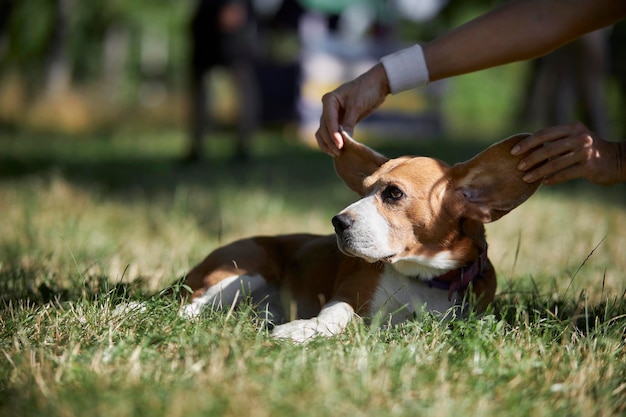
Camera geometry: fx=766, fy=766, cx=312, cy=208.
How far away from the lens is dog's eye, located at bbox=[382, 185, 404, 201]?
9.25ft

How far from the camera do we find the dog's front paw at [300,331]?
2.52 meters

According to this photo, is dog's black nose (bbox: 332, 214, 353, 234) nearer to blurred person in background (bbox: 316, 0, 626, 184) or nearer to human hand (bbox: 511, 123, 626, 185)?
blurred person in background (bbox: 316, 0, 626, 184)

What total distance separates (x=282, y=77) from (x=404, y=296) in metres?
11.1

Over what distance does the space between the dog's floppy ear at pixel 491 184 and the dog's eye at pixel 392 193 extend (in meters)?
0.21

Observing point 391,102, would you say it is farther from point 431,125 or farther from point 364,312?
point 364,312

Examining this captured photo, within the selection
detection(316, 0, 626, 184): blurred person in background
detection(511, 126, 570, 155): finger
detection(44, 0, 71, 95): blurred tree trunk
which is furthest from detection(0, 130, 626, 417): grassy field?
detection(44, 0, 71, 95): blurred tree trunk

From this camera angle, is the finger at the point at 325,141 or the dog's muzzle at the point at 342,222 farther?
the finger at the point at 325,141

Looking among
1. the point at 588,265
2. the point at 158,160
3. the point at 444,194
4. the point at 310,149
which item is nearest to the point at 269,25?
the point at 310,149

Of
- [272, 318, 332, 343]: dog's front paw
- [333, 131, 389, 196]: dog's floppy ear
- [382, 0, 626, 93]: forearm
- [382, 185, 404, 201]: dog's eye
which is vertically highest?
[382, 0, 626, 93]: forearm

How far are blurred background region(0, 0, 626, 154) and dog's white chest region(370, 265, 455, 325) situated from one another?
5.43m

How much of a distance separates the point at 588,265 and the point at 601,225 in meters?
1.09

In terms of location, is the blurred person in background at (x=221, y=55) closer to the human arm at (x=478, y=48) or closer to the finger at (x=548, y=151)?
the human arm at (x=478, y=48)

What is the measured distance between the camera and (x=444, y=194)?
2857 mm

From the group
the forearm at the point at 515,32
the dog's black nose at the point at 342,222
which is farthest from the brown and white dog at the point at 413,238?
the forearm at the point at 515,32
